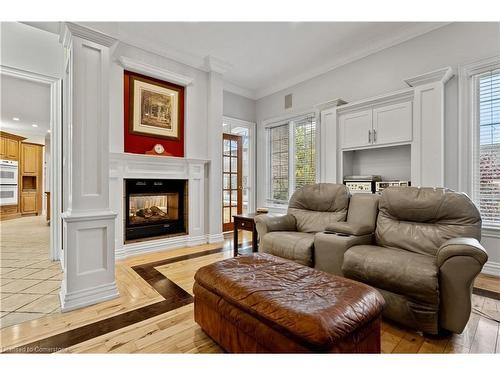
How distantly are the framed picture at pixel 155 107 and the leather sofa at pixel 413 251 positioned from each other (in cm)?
224

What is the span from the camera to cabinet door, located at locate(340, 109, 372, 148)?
3.49 meters

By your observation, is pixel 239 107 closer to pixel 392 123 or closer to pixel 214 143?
pixel 214 143

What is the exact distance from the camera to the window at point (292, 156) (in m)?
4.59

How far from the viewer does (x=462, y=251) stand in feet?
5.06

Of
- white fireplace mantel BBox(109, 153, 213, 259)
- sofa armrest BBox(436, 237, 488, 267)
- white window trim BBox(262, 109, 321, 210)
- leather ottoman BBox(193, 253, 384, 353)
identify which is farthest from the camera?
white window trim BBox(262, 109, 321, 210)

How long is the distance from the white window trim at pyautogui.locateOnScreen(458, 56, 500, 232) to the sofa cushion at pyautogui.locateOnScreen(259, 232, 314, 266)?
1.94 metres

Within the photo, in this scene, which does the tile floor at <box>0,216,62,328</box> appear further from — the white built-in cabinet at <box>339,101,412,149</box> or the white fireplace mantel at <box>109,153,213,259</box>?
the white built-in cabinet at <box>339,101,412,149</box>

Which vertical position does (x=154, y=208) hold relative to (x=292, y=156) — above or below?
below

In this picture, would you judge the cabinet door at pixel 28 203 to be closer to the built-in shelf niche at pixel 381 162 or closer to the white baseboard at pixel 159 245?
the white baseboard at pixel 159 245

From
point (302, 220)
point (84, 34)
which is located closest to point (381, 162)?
point (302, 220)

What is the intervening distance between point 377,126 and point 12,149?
1011cm

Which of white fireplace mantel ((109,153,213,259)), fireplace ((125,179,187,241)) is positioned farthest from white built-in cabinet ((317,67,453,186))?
fireplace ((125,179,187,241))

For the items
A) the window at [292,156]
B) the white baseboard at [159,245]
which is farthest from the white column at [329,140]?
the white baseboard at [159,245]

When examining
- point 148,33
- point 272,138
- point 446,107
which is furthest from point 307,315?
point 272,138
